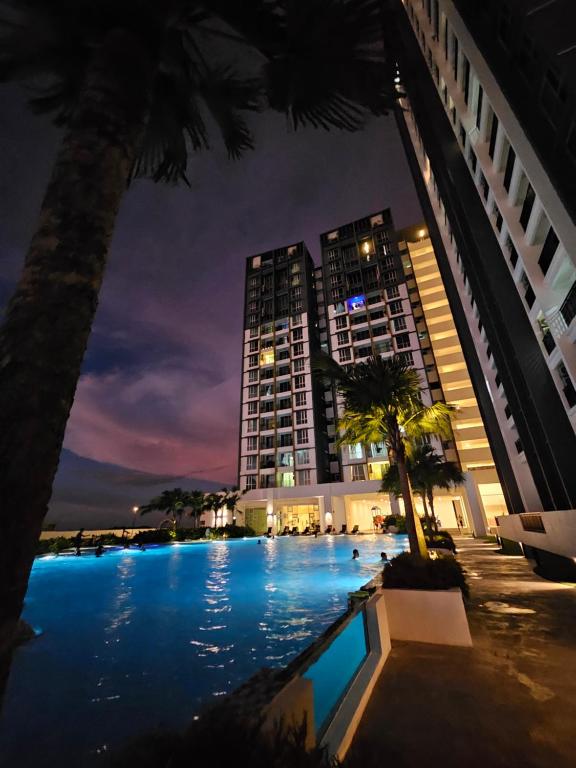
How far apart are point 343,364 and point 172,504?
34796mm

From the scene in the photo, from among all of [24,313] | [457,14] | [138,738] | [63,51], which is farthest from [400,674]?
[457,14]

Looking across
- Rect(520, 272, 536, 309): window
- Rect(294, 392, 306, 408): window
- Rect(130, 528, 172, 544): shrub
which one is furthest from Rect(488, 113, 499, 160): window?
Rect(130, 528, 172, 544): shrub

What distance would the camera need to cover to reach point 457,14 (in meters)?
13.9

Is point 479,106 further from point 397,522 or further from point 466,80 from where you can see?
point 397,522

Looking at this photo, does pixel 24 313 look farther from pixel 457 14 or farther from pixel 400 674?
pixel 457 14

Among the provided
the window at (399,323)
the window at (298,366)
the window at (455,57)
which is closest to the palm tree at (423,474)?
the window at (455,57)

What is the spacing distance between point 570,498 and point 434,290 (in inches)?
1744

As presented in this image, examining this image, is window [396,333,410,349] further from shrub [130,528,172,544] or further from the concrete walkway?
the concrete walkway

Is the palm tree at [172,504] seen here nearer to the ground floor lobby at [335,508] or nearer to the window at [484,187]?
the ground floor lobby at [335,508]

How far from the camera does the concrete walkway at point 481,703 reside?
10.3 feet

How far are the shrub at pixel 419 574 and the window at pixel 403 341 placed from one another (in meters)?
44.0

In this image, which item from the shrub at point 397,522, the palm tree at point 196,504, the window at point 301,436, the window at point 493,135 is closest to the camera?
the window at point 493,135

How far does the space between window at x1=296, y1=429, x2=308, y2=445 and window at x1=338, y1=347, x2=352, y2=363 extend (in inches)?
493

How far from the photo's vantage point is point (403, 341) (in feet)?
160
